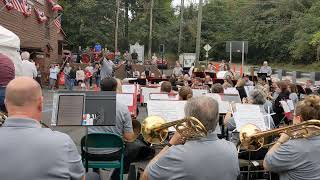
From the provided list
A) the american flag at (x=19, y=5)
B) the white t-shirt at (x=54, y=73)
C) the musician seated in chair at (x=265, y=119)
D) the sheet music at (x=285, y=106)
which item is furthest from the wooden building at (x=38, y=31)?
the musician seated in chair at (x=265, y=119)

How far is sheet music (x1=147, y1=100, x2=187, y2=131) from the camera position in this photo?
550 cm

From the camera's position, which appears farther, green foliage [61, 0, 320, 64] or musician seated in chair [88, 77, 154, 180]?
green foliage [61, 0, 320, 64]

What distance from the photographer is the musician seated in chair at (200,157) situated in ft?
10.4

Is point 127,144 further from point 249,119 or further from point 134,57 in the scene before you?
point 134,57

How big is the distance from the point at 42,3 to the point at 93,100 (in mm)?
25742

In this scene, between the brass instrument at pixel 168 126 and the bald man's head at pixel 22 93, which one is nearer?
the bald man's head at pixel 22 93

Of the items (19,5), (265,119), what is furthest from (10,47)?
Result: (19,5)

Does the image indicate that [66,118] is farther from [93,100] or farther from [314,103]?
[314,103]

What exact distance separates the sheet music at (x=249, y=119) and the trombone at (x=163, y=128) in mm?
1208

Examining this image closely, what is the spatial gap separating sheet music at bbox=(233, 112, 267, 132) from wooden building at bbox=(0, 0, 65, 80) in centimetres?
1632

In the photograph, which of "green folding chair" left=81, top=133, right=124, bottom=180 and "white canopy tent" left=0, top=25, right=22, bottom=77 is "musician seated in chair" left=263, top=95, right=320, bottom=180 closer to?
"green folding chair" left=81, top=133, right=124, bottom=180

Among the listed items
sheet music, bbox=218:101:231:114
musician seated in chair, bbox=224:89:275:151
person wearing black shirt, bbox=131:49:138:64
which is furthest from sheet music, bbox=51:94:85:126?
person wearing black shirt, bbox=131:49:138:64

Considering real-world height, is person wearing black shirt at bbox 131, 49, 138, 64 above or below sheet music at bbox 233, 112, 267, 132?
above

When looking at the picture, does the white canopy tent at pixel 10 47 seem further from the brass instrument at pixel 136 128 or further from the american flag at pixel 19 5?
the american flag at pixel 19 5
